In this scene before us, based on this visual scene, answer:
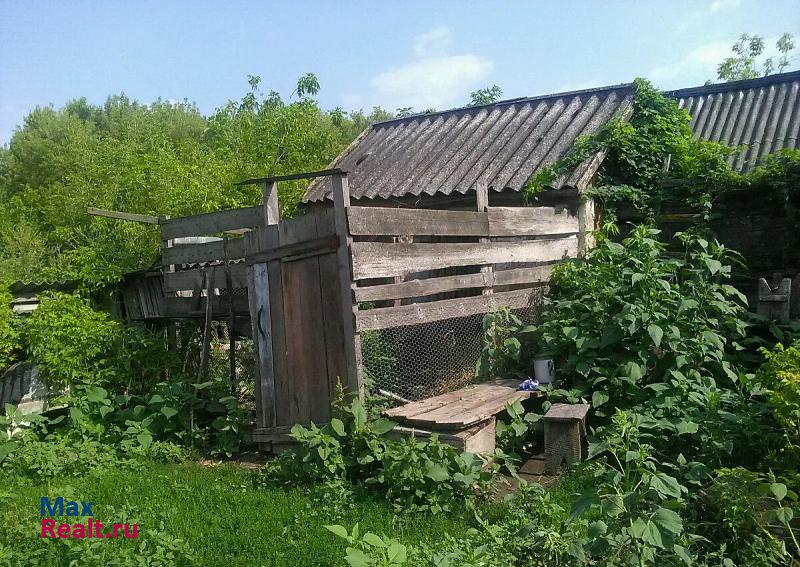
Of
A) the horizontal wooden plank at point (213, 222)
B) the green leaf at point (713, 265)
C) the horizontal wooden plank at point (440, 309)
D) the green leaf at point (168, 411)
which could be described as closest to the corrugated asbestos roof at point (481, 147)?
the horizontal wooden plank at point (440, 309)

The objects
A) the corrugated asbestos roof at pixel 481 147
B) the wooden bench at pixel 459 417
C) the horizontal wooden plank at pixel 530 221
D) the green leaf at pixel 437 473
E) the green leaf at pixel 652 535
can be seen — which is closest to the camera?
the green leaf at pixel 652 535

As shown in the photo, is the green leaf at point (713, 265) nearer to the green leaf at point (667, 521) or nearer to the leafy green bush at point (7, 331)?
the green leaf at point (667, 521)

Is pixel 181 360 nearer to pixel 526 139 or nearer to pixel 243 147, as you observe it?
pixel 526 139

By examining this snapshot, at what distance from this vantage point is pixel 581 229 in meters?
8.76

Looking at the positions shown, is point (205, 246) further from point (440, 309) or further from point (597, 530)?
point (597, 530)

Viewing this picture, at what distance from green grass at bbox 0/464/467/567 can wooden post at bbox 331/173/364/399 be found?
39.8 inches

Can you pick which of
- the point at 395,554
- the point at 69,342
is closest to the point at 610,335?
the point at 395,554

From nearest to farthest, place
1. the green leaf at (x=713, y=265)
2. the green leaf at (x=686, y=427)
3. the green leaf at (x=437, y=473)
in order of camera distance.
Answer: the green leaf at (x=437, y=473), the green leaf at (x=686, y=427), the green leaf at (x=713, y=265)

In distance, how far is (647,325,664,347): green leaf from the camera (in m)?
5.61

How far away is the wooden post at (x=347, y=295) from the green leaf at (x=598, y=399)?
2027 millimetres

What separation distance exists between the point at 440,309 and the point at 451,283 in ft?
1.19

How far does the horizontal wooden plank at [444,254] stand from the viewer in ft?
18.3

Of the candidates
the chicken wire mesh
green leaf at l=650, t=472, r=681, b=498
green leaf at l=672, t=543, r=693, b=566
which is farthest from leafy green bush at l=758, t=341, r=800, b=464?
the chicken wire mesh

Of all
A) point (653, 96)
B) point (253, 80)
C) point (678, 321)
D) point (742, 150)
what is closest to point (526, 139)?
point (653, 96)
